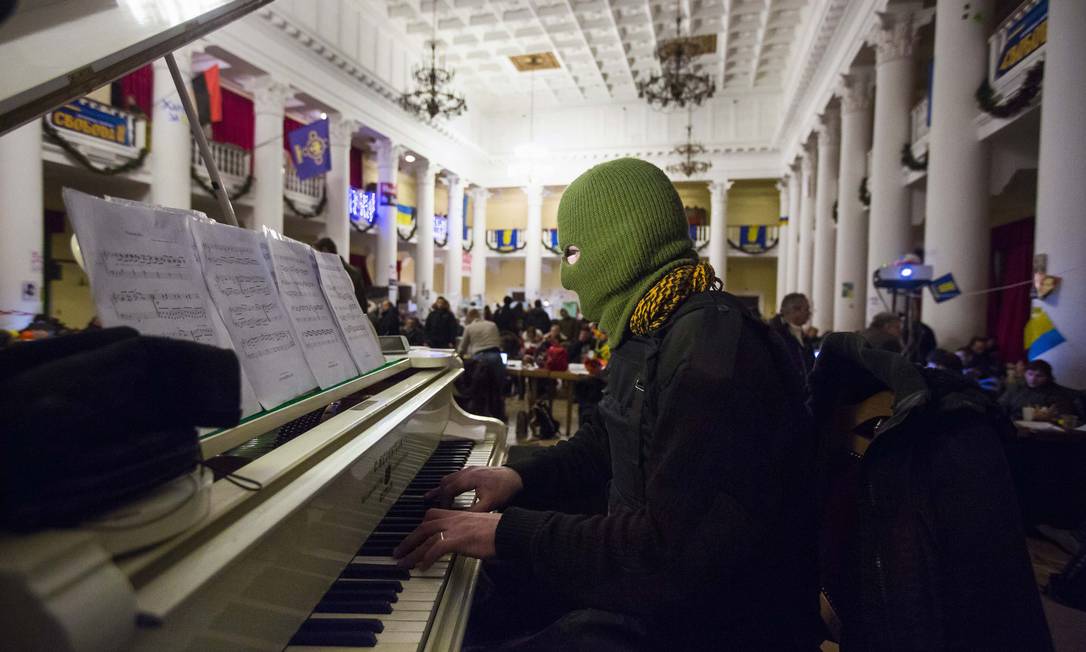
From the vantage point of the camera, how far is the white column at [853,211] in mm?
9734

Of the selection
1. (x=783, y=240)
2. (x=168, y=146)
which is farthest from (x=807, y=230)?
(x=168, y=146)

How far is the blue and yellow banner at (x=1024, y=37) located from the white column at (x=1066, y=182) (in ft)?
3.36

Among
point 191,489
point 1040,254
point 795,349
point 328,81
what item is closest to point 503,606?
point 191,489

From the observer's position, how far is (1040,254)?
4.41 m

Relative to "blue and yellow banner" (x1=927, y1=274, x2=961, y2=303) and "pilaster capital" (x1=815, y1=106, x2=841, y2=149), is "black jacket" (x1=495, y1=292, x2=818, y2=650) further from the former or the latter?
"pilaster capital" (x1=815, y1=106, x2=841, y2=149)

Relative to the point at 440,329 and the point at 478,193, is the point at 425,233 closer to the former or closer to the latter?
the point at 478,193

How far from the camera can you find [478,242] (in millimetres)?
21547

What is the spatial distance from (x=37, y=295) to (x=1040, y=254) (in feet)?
32.8

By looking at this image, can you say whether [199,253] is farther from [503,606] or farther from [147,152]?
[147,152]

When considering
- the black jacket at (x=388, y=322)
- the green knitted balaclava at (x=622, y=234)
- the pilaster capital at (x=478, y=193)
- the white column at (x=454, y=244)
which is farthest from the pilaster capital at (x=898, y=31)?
the pilaster capital at (x=478, y=193)

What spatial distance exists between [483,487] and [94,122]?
31.7 ft

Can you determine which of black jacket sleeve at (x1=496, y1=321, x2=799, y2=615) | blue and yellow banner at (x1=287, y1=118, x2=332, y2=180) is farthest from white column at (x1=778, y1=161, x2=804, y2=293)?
black jacket sleeve at (x1=496, y1=321, x2=799, y2=615)

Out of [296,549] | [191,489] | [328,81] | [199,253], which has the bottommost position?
[296,549]

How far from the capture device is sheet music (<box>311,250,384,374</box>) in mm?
1586
